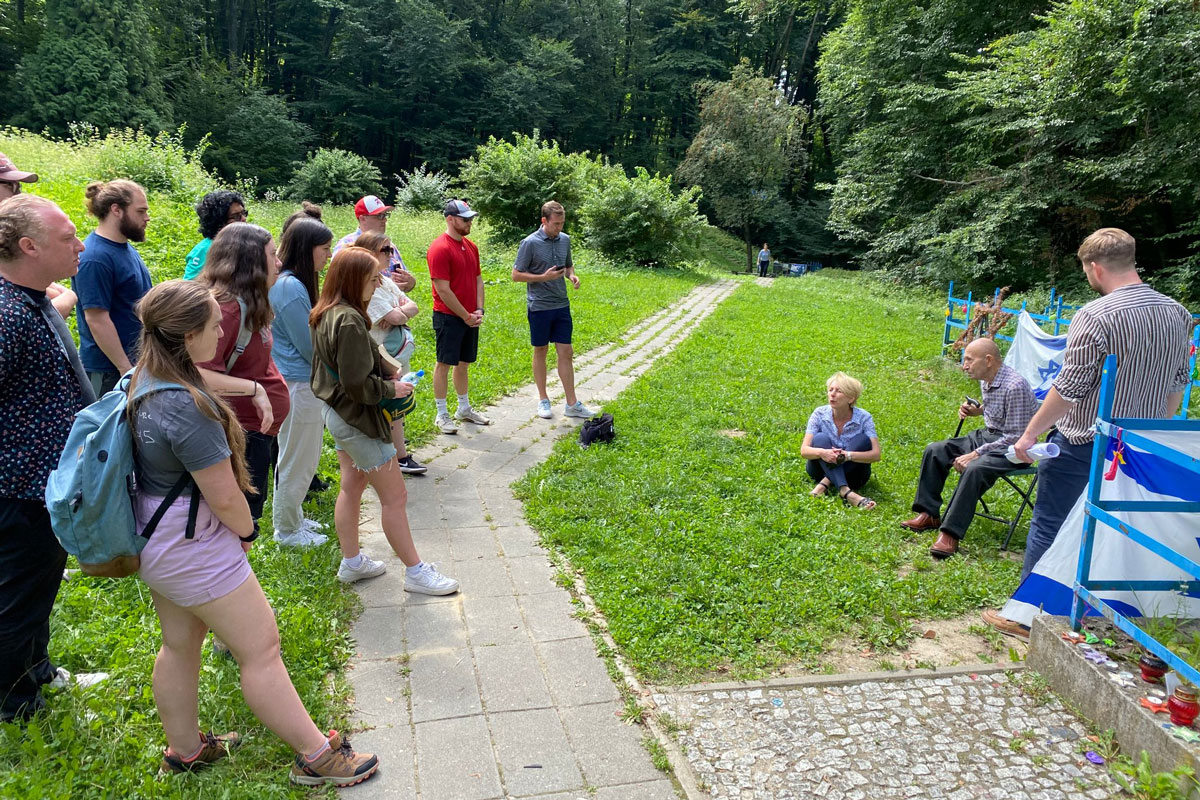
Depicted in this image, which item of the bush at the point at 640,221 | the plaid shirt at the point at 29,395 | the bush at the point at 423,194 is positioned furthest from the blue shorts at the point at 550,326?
the bush at the point at 423,194

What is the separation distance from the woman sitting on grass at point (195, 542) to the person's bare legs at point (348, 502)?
126 cm

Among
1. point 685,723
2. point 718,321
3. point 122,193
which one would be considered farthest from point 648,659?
point 718,321

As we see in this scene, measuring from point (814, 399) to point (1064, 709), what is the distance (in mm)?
5692

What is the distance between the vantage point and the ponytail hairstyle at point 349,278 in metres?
3.61

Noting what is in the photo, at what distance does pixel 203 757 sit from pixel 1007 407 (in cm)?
508

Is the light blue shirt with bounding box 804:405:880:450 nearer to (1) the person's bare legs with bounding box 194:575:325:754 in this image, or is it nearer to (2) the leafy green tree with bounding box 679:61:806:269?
(1) the person's bare legs with bounding box 194:575:325:754

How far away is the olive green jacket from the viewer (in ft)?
11.6

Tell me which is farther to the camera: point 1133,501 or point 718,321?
point 718,321

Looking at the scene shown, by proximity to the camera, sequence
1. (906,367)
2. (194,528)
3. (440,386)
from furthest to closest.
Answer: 1. (906,367)
2. (440,386)
3. (194,528)

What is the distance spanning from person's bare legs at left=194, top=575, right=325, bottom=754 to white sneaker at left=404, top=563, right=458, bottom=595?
1411mm

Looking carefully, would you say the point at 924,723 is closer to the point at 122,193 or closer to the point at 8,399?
the point at 8,399

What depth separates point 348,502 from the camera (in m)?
3.94

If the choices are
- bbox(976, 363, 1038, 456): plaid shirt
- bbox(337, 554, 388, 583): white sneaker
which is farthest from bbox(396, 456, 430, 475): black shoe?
bbox(976, 363, 1038, 456): plaid shirt

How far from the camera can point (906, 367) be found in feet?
39.0
